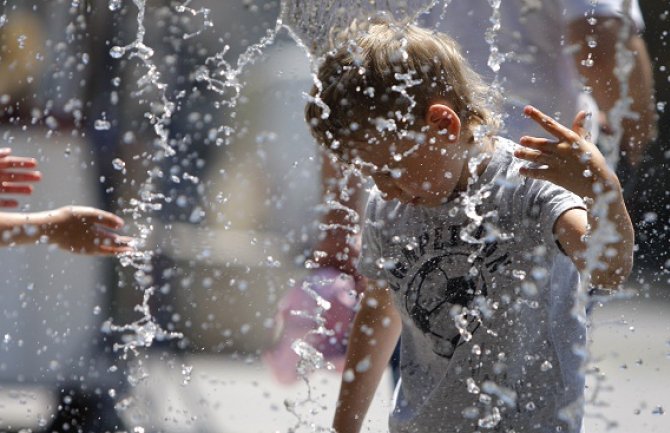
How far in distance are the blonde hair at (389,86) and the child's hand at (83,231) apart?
69 centimetres

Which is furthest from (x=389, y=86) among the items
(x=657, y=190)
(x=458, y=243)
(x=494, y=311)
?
(x=657, y=190)

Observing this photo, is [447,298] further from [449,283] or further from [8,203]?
[8,203]

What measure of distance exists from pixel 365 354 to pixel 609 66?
76cm

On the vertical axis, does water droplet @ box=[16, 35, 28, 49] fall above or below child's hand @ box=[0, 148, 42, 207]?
below

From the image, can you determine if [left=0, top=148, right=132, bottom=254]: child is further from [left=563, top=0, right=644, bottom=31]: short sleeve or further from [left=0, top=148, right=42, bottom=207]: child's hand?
[left=563, top=0, right=644, bottom=31]: short sleeve

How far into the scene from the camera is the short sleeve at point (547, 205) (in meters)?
1.59

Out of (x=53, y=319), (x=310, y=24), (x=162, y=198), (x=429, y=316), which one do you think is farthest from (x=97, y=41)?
(x=429, y=316)

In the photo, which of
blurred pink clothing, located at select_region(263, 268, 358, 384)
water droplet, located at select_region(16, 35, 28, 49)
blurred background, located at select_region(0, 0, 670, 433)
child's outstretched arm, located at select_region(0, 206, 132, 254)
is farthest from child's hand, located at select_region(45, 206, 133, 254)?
water droplet, located at select_region(16, 35, 28, 49)

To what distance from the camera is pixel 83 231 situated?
7.48 ft

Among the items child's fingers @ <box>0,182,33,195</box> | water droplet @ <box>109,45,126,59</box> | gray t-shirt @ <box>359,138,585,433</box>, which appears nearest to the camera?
gray t-shirt @ <box>359,138,585,433</box>

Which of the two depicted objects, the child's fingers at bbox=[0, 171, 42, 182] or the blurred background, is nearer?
the child's fingers at bbox=[0, 171, 42, 182]

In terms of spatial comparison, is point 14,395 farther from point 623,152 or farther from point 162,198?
point 623,152

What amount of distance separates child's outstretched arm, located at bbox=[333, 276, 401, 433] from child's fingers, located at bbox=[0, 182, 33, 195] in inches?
35.2

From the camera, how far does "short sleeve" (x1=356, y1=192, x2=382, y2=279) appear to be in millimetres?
1819
